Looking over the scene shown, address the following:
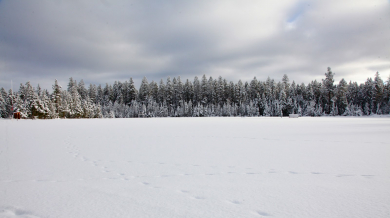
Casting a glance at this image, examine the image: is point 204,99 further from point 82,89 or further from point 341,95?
point 82,89

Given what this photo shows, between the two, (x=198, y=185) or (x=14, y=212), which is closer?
(x=14, y=212)

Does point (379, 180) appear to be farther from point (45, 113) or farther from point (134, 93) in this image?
point (134, 93)

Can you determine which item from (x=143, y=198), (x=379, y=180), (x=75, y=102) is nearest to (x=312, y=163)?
(x=379, y=180)

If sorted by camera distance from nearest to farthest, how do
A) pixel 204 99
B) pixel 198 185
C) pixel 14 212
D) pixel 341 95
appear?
1. pixel 14 212
2. pixel 198 185
3. pixel 341 95
4. pixel 204 99

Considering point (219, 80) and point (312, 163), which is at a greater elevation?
point (219, 80)

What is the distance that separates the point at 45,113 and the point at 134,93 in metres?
43.0

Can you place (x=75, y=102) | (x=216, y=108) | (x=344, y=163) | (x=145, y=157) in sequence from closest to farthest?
(x=344, y=163) < (x=145, y=157) < (x=75, y=102) < (x=216, y=108)

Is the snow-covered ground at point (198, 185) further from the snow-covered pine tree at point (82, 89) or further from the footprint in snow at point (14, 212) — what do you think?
the snow-covered pine tree at point (82, 89)

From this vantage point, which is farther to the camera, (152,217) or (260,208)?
(260,208)

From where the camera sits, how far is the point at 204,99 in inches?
3120

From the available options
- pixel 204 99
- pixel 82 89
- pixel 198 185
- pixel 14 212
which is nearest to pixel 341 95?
pixel 204 99

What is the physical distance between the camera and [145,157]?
19.7 ft

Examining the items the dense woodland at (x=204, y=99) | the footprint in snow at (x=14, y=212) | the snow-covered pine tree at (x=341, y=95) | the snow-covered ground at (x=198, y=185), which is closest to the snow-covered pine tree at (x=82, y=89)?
the dense woodland at (x=204, y=99)

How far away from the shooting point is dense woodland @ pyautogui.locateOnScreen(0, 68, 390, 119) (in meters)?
48.1
